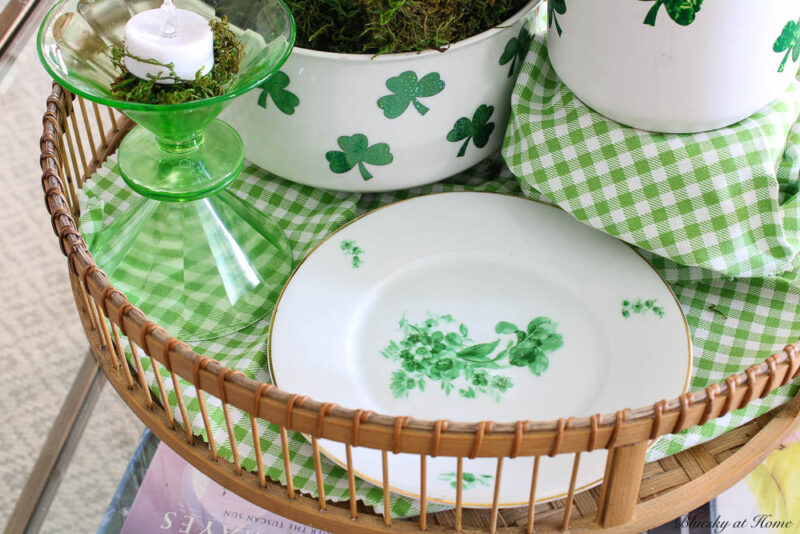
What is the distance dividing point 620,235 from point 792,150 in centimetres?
12

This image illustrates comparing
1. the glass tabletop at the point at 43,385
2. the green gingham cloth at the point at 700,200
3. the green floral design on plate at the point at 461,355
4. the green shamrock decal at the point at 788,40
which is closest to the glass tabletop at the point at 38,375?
the glass tabletop at the point at 43,385

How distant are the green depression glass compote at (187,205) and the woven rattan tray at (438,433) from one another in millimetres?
38

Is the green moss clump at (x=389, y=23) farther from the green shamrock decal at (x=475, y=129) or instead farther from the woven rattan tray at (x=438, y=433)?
the woven rattan tray at (x=438, y=433)

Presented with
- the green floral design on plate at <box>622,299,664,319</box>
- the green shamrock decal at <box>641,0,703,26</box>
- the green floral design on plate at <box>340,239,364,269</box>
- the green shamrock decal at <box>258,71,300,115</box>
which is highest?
the green shamrock decal at <box>641,0,703,26</box>

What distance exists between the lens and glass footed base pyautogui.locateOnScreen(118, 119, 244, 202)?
0.46 metres

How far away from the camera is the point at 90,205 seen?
52 centimetres

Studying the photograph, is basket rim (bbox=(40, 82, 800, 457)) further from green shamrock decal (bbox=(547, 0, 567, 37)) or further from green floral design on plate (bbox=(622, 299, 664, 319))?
green shamrock decal (bbox=(547, 0, 567, 37))

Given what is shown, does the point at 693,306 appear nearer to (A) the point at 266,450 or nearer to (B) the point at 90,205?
(A) the point at 266,450

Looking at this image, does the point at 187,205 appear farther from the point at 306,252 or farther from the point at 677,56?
the point at 677,56

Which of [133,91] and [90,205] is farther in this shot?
[90,205]

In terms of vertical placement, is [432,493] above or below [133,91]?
below

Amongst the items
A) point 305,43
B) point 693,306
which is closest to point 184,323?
point 305,43

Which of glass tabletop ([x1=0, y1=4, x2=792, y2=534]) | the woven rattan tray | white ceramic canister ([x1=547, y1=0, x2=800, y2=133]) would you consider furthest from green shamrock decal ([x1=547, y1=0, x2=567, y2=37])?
glass tabletop ([x1=0, y1=4, x2=792, y2=534])

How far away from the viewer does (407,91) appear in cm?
48
